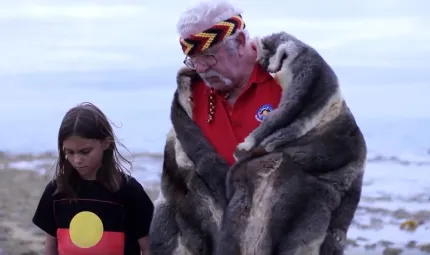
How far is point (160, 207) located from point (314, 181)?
0.75m

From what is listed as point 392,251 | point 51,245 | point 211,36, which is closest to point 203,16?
point 211,36

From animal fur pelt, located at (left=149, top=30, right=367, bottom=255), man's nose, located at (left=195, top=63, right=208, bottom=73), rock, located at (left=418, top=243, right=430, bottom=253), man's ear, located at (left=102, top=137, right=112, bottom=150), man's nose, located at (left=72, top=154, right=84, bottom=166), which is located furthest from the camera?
rock, located at (left=418, top=243, right=430, bottom=253)

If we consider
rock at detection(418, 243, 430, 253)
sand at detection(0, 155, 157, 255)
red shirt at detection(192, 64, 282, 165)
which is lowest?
sand at detection(0, 155, 157, 255)

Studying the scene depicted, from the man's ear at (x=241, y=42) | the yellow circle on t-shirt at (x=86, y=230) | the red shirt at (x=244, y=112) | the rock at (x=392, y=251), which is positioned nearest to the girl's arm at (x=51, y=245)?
the yellow circle on t-shirt at (x=86, y=230)

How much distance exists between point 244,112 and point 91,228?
973 mm

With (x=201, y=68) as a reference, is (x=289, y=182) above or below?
below

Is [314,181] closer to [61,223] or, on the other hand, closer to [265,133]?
[265,133]

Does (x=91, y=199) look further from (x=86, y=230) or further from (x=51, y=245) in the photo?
(x=51, y=245)

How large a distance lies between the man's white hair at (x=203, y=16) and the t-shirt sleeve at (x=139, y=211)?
0.93 m

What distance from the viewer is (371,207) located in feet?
39.1

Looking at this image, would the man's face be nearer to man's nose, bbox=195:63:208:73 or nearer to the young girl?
man's nose, bbox=195:63:208:73

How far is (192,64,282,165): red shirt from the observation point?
402cm

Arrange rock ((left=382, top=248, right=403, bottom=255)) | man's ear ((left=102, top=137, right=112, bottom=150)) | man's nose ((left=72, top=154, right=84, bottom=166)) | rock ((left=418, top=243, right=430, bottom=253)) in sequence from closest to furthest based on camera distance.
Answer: man's nose ((left=72, top=154, right=84, bottom=166)) → man's ear ((left=102, top=137, right=112, bottom=150)) → rock ((left=382, top=248, right=403, bottom=255)) → rock ((left=418, top=243, right=430, bottom=253))

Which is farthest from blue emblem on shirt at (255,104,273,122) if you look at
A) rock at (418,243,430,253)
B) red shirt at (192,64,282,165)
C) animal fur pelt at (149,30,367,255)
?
rock at (418,243,430,253)
